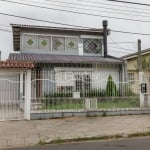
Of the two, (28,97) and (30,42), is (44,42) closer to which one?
(30,42)

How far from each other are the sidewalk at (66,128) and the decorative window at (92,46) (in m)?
10.7

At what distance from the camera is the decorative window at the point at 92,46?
24.9 meters

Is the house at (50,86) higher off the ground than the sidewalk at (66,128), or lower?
higher

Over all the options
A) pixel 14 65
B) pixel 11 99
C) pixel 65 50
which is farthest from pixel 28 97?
pixel 65 50

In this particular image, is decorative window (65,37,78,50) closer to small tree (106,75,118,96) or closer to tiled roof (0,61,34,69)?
small tree (106,75,118,96)

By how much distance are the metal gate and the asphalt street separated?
18.0 feet

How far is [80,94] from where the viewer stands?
51.5 feet

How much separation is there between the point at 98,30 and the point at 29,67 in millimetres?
11927

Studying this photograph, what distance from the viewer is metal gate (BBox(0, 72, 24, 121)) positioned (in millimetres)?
14632

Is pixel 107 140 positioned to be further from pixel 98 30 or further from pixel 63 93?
pixel 98 30

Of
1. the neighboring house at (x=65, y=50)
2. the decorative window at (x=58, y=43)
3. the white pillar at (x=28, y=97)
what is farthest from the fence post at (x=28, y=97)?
the decorative window at (x=58, y=43)

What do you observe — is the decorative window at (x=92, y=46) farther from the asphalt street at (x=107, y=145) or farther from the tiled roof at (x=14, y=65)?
the asphalt street at (x=107, y=145)

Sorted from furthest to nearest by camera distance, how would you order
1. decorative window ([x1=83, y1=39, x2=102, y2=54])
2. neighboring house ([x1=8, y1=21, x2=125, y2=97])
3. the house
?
decorative window ([x1=83, y1=39, x2=102, y2=54]) < neighboring house ([x1=8, y1=21, x2=125, y2=97]) < the house

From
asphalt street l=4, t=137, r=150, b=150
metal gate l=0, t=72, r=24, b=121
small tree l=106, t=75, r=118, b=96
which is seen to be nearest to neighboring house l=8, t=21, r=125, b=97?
small tree l=106, t=75, r=118, b=96
